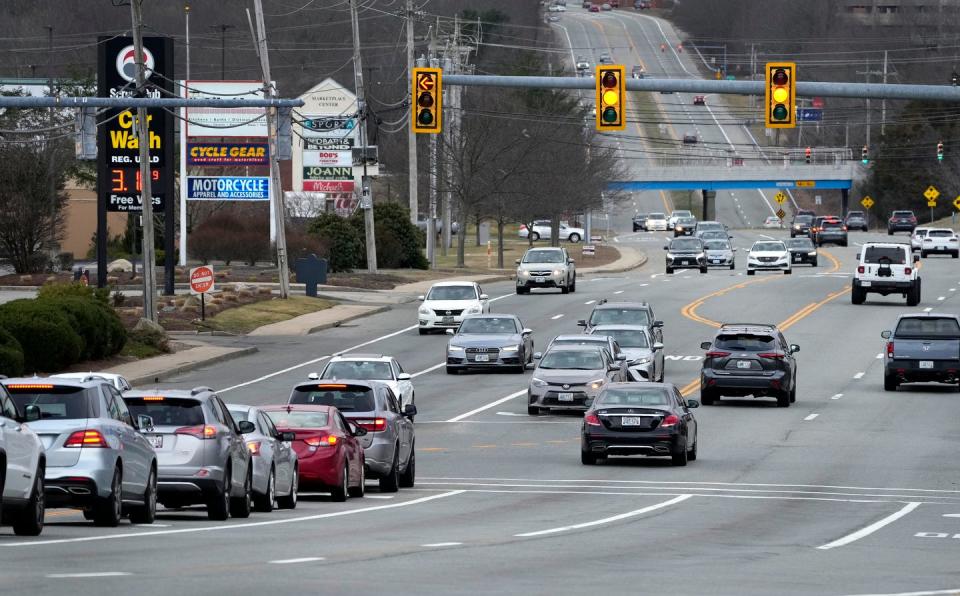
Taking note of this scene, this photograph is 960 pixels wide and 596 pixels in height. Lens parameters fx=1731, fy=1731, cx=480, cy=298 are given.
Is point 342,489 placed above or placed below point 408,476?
above

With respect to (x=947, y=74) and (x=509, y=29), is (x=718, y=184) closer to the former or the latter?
(x=947, y=74)

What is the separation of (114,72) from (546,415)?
24636mm

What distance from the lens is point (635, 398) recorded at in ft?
92.2

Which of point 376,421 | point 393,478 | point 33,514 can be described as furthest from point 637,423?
point 33,514

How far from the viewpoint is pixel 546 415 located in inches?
1435

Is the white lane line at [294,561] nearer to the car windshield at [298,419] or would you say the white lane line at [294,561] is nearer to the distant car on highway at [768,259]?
the car windshield at [298,419]

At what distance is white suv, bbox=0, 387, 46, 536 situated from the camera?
15664 millimetres

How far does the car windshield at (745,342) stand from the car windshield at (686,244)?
42941 mm

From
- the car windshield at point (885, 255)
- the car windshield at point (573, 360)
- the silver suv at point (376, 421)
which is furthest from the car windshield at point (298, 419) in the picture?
the car windshield at point (885, 255)

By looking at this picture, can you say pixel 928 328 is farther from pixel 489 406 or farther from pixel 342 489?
pixel 342 489

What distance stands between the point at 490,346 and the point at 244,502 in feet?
76.5

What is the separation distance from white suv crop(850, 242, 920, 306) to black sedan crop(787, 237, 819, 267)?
2529cm

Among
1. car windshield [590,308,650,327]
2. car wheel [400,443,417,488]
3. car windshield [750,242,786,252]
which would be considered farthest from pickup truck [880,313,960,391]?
car windshield [750,242,786,252]

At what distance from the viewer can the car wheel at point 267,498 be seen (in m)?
21.1
